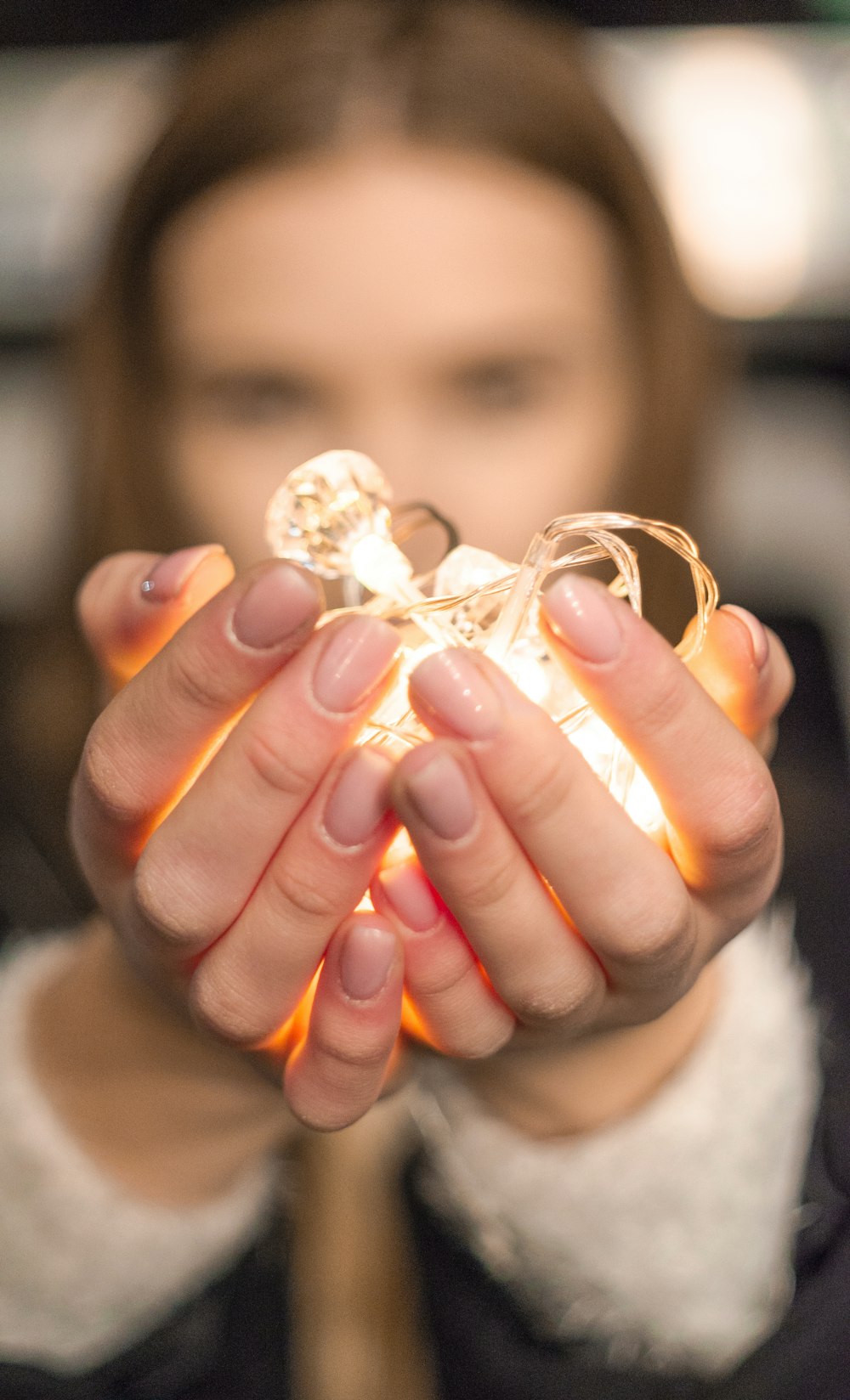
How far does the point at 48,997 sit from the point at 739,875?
322 millimetres

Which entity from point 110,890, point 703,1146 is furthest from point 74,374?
point 703,1146

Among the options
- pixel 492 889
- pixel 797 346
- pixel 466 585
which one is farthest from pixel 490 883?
pixel 797 346

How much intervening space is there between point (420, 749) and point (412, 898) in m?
0.06

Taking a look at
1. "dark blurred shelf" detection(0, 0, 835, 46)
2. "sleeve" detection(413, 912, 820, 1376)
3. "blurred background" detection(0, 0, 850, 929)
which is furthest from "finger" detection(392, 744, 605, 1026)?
"dark blurred shelf" detection(0, 0, 835, 46)

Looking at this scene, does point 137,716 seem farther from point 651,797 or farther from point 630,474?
point 630,474

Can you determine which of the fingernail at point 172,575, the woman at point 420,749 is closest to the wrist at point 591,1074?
the woman at point 420,749

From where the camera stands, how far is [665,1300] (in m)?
0.47

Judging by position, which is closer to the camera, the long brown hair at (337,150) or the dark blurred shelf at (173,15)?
the long brown hair at (337,150)

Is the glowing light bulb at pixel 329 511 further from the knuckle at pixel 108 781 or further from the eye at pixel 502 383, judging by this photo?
the eye at pixel 502 383

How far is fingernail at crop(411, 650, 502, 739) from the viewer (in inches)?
10.7

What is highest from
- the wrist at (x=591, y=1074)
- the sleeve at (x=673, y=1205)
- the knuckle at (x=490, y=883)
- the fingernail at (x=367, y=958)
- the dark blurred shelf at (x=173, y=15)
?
the dark blurred shelf at (x=173, y=15)

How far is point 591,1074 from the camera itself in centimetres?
42

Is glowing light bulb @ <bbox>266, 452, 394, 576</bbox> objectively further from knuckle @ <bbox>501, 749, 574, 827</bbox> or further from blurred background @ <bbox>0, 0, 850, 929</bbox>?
blurred background @ <bbox>0, 0, 850, 929</bbox>

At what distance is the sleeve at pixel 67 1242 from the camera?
17.7 inches
